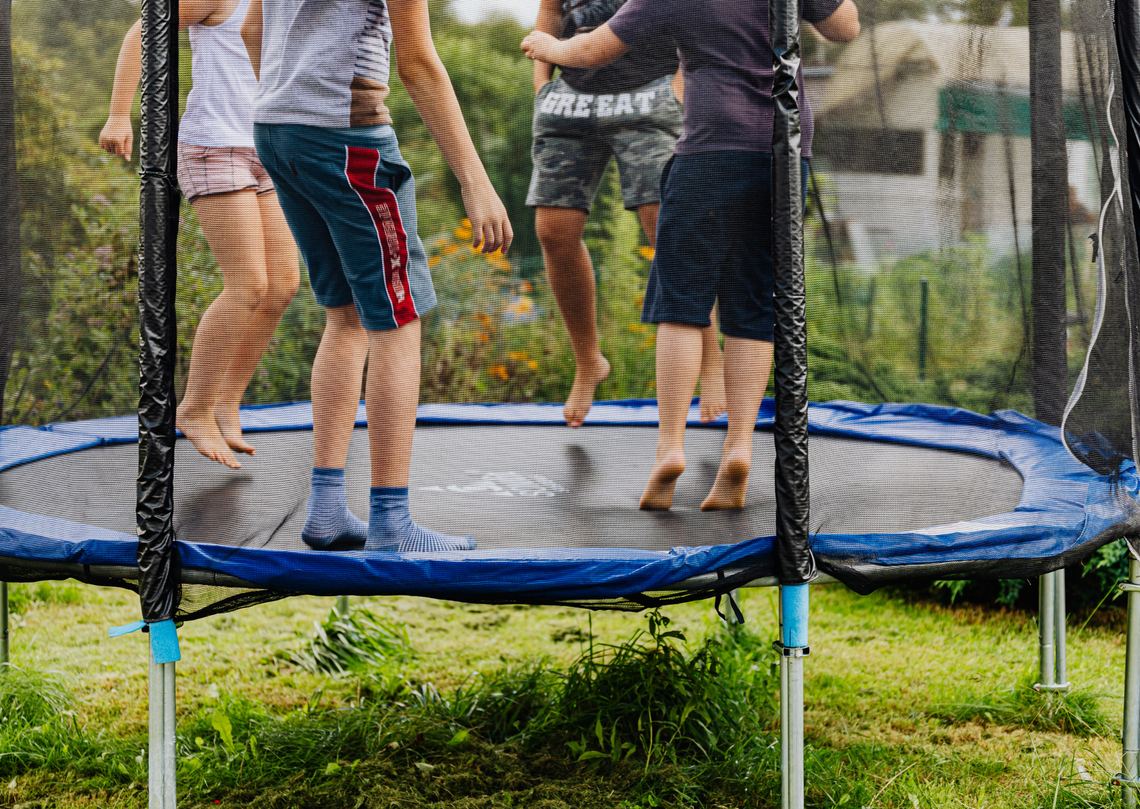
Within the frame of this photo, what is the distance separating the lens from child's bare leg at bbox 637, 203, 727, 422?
1.85 m

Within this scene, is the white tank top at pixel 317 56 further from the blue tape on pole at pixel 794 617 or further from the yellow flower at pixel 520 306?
the blue tape on pole at pixel 794 617

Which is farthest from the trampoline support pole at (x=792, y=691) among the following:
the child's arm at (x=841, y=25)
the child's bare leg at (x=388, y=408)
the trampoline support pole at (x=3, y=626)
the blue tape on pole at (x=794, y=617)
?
the trampoline support pole at (x=3, y=626)

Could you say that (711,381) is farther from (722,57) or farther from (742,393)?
(722,57)

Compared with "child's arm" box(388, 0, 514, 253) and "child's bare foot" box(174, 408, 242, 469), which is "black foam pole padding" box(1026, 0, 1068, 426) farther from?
"child's bare foot" box(174, 408, 242, 469)

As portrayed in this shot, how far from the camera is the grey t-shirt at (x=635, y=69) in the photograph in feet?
5.38

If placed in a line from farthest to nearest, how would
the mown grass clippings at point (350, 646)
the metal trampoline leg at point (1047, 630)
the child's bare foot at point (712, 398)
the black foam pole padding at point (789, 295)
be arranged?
the mown grass clippings at point (350, 646) → the metal trampoline leg at point (1047, 630) → the child's bare foot at point (712, 398) → the black foam pole padding at point (789, 295)

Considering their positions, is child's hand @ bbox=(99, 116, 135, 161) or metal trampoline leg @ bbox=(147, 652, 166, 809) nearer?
metal trampoline leg @ bbox=(147, 652, 166, 809)

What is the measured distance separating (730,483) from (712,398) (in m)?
0.48

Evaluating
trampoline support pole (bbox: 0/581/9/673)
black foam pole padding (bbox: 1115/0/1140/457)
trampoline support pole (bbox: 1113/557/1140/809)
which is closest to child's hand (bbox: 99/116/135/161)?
trampoline support pole (bbox: 0/581/9/673)

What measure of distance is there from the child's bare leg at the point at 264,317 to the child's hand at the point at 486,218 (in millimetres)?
306

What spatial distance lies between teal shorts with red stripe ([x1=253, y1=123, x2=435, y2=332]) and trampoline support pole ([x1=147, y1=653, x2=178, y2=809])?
639mm

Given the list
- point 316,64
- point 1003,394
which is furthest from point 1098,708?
point 316,64

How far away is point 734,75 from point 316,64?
67 centimetres

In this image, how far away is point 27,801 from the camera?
1.95m
